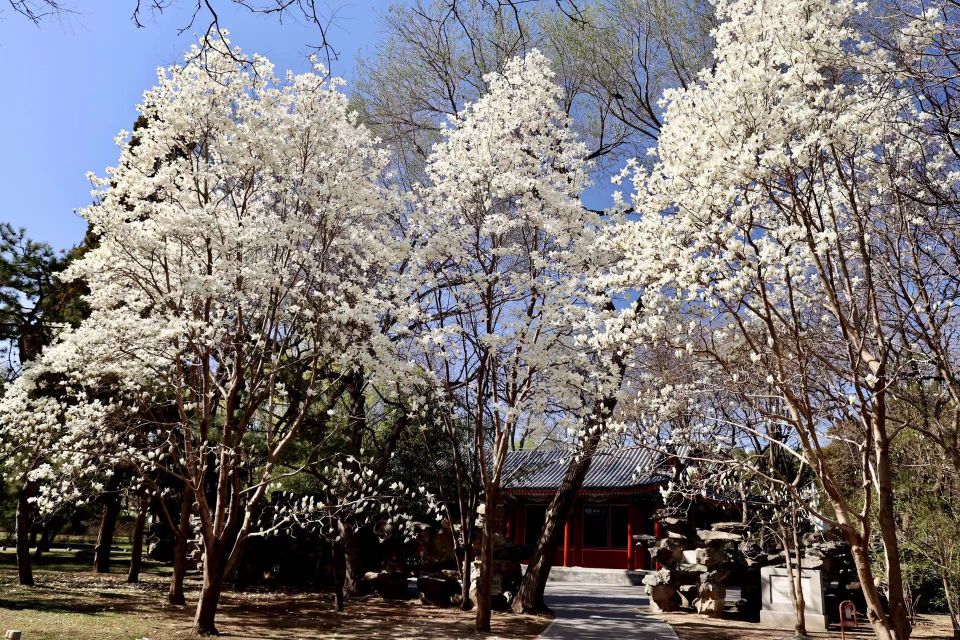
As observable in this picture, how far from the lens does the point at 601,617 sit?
12.8 meters

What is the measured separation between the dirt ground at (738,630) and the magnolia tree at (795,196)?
16.8ft

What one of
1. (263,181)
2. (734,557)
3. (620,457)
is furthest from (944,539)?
(620,457)

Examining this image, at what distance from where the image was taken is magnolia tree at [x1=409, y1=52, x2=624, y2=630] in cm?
956

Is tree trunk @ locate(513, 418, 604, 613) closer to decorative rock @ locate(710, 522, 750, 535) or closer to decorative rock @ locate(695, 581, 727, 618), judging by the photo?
decorative rock @ locate(695, 581, 727, 618)

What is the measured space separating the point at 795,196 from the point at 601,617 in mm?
9597

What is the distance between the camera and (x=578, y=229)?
400 inches

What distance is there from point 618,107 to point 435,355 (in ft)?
18.2

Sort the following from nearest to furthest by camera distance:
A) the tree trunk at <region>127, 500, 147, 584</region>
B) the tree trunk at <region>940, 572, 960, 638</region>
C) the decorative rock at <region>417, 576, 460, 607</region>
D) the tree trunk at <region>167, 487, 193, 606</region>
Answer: the tree trunk at <region>940, 572, 960, 638</region> → the tree trunk at <region>167, 487, 193, 606</region> → the decorative rock at <region>417, 576, 460, 607</region> → the tree trunk at <region>127, 500, 147, 584</region>

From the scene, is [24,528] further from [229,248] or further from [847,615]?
[847,615]

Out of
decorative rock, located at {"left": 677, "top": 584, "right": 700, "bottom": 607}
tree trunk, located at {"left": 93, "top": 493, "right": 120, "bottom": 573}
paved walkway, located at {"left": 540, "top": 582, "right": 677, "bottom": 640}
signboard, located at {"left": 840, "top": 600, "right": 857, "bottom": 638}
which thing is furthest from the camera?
tree trunk, located at {"left": 93, "top": 493, "right": 120, "bottom": 573}

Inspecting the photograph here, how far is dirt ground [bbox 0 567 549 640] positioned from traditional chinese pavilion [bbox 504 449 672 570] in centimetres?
938

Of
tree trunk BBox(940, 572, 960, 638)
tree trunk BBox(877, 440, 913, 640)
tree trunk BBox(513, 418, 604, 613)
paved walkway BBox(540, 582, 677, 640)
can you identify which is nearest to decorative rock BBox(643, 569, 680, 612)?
paved walkway BBox(540, 582, 677, 640)

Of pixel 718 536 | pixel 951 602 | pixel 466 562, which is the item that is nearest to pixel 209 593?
pixel 466 562

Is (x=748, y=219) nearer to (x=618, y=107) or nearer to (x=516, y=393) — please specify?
(x=516, y=393)
